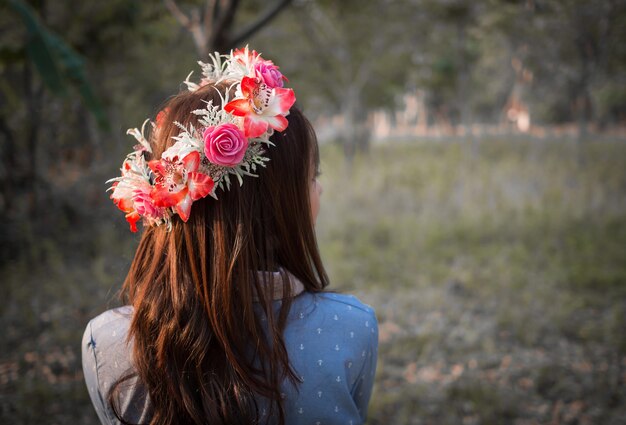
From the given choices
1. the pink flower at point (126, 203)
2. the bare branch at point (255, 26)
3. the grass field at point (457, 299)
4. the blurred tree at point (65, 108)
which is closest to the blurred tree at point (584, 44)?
the grass field at point (457, 299)

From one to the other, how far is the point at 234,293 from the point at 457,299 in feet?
14.1

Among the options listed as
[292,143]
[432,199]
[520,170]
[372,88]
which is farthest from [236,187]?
[372,88]

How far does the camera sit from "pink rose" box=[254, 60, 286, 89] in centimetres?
122

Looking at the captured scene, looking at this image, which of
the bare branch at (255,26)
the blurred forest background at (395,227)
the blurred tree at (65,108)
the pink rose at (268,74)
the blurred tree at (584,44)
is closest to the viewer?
the pink rose at (268,74)

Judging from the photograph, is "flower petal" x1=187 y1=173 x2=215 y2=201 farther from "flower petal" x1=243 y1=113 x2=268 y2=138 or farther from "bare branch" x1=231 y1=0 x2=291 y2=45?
"bare branch" x1=231 y1=0 x2=291 y2=45

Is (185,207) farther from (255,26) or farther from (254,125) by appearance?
(255,26)

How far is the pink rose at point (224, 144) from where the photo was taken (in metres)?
1.12

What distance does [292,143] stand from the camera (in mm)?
1198

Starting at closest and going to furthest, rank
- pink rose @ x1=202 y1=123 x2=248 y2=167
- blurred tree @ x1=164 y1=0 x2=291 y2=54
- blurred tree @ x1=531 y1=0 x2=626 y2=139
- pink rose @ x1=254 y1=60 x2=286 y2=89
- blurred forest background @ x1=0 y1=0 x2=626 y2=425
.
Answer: pink rose @ x1=202 y1=123 x2=248 y2=167
pink rose @ x1=254 y1=60 x2=286 y2=89
blurred tree @ x1=164 y1=0 x2=291 y2=54
blurred forest background @ x1=0 y1=0 x2=626 y2=425
blurred tree @ x1=531 y1=0 x2=626 y2=139

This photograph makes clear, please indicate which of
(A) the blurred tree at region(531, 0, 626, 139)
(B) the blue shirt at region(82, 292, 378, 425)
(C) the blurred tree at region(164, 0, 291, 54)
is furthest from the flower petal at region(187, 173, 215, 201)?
(A) the blurred tree at region(531, 0, 626, 139)

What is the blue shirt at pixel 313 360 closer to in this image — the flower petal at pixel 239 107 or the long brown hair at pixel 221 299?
the long brown hair at pixel 221 299

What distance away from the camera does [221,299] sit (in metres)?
1.13

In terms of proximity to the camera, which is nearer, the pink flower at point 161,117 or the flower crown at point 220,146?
the flower crown at point 220,146

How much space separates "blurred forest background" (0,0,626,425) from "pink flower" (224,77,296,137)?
813 mm
